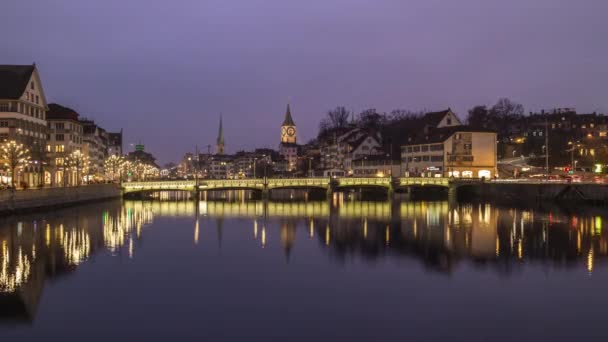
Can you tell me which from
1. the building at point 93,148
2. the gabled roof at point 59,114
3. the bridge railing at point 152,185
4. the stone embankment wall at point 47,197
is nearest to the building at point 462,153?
the bridge railing at point 152,185

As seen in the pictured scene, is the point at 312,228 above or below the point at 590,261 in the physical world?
above

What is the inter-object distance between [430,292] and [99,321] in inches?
617

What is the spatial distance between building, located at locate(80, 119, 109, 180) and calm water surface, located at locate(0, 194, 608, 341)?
226 ft

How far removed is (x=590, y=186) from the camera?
80.1 m

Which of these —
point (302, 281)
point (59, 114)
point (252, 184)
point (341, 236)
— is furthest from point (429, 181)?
point (302, 281)

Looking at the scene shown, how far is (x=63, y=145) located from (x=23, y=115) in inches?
950

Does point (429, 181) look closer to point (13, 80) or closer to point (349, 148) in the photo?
point (349, 148)

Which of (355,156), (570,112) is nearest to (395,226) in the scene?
(355,156)

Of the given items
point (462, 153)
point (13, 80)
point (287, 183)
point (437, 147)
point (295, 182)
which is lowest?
point (287, 183)

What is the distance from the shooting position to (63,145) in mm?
106438

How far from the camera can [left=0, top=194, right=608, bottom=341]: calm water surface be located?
24.5 metres

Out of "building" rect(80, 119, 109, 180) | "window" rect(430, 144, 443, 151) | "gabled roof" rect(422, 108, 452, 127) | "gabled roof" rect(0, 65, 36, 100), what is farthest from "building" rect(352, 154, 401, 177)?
"gabled roof" rect(0, 65, 36, 100)

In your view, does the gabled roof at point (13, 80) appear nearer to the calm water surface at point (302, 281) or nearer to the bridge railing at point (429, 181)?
the calm water surface at point (302, 281)

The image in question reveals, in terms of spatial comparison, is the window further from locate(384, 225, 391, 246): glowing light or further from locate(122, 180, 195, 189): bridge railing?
locate(384, 225, 391, 246): glowing light
